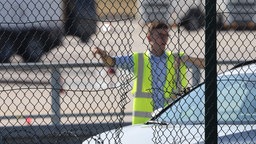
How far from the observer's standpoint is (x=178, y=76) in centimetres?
1146

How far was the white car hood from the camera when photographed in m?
9.87

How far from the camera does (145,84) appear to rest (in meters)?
11.6

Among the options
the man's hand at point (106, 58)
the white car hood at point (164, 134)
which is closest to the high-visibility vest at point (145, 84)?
the man's hand at point (106, 58)

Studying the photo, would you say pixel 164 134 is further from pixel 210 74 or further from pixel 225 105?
pixel 210 74

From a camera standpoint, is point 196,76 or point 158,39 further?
point 196,76

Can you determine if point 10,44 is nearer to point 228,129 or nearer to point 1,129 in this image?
point 1,129

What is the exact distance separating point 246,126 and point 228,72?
96cm

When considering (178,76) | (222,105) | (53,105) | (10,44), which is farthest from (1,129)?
(10,44)

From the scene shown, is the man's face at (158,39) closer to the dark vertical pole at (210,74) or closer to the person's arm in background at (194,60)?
the person's arm in background at (194,60)

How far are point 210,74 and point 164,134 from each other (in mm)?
1016

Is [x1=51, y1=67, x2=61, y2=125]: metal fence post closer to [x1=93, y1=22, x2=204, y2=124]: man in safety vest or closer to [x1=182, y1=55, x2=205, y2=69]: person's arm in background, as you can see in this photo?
[x1=93, y1=22, x2=204, y2=124]: man in safety vest

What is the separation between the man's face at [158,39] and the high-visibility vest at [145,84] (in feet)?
0.32

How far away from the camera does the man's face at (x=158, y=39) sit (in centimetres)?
1127

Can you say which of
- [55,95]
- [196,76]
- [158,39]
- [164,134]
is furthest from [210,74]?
[55,95]
